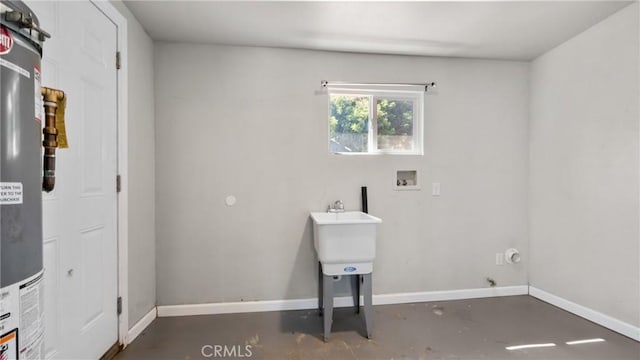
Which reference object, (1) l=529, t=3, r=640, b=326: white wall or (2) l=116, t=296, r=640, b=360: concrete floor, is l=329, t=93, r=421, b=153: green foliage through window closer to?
Answer: (1) l=529, t=3, r=640, b=326: white wall

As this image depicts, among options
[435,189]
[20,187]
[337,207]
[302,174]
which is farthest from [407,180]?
[20,187]

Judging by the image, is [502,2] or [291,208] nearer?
[502,2]

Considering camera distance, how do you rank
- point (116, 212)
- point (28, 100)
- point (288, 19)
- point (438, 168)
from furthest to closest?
point (438, 168)
point (288, 19)
point (116, 212)
point (28, 100)

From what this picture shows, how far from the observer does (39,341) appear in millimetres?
895

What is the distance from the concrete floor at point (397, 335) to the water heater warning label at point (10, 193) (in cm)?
155

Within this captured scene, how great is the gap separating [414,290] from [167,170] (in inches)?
96.8

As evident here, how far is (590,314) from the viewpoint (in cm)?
239

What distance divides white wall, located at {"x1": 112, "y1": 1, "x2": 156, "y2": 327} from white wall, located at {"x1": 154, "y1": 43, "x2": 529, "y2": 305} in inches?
3.6

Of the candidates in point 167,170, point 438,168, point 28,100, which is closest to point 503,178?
point 438,168

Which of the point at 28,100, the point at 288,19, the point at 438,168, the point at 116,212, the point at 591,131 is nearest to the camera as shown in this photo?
the point at 28,100

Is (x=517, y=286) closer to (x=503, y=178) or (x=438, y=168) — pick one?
(x=503, y=178)

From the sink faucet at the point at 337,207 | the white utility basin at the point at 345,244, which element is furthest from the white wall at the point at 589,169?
the sink faucet at the point at 337,207

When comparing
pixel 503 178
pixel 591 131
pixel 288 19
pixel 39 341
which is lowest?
pixel 39 341

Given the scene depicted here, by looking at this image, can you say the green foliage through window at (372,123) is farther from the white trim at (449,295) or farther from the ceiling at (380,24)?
the white trim at (449,295)
